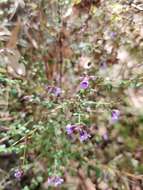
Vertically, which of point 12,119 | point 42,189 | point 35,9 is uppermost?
point 35,9

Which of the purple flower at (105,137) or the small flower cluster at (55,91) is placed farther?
the purple flower at (105,137)

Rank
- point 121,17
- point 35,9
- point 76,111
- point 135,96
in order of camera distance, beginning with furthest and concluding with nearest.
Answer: point 135,96 → point 35,9 → point 121,17 → point 76,111

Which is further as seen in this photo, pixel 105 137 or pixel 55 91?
pixel 105 137

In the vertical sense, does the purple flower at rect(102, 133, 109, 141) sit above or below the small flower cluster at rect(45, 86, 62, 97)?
below

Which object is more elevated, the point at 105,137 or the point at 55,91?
the point at 55,91

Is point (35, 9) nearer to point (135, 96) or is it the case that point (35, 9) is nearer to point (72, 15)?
point (72, 15)

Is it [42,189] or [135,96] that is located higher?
[135,96]

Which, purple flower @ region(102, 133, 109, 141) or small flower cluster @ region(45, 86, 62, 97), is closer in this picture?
small flower cluster @ region(45, 86, 62, 97)

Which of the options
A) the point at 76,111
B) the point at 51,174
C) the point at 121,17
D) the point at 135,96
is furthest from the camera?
the point at 135,96

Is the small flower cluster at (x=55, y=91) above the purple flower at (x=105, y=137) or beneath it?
above

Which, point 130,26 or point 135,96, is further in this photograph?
point 135,96

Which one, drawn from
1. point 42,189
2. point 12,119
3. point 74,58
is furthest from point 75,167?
point 74,58
